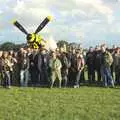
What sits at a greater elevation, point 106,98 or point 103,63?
point 103,63

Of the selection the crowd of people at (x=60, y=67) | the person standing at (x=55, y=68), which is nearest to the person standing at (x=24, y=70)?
the crowd of people at (x=60, y=67)

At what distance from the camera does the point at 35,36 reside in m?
36.0

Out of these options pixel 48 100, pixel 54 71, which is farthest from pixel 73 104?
pixel 54 71

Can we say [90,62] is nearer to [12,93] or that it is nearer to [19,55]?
[19,55]

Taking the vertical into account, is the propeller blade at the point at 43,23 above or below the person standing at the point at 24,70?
above

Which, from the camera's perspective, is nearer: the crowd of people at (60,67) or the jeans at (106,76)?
the jeans at (106,76)

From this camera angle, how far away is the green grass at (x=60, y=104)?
1453 cm

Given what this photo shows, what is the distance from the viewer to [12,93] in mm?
20578

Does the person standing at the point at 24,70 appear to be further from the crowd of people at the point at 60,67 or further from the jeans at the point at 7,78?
the jeans at the point at 7,78

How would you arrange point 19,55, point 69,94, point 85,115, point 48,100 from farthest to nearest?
point 19,55 < point 69,94 < point 48,100 < point 85,115

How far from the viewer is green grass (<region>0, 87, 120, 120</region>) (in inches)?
572

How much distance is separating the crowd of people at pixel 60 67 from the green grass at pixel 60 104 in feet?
3.79

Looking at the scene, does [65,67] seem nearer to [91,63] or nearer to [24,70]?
[91,63]

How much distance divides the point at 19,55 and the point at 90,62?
141 inches
